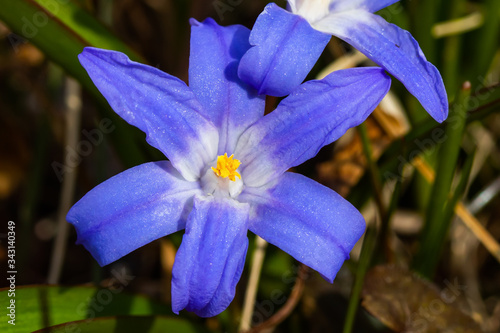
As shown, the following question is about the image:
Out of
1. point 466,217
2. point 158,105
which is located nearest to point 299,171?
point 466,217

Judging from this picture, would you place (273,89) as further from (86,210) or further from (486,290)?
(486,290)

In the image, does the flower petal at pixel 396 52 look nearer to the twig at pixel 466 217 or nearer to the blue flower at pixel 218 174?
the blue flower at pixel 218 174

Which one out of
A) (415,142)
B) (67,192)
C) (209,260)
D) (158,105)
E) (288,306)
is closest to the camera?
(209,260)

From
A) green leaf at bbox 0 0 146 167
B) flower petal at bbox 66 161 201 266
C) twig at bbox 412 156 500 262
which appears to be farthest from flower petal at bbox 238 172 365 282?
twig at bbox 412 156 500 262

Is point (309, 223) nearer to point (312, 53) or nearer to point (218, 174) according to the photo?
point (218, 174)

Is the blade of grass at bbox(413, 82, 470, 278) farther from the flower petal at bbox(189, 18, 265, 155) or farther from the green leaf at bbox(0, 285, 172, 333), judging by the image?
the green leaf at bbox(0, 285, 172, 333)

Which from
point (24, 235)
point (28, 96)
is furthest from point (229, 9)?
point (24, 235)
